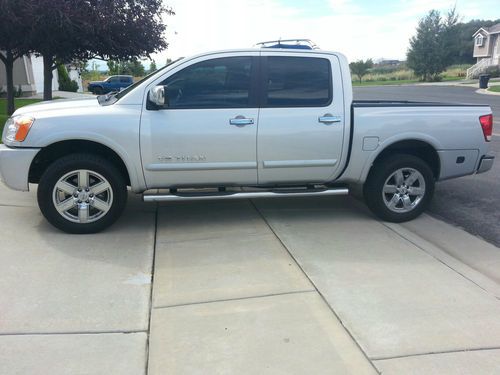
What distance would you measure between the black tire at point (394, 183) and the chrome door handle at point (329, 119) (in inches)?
30.1

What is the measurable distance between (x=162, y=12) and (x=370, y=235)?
39.2ft

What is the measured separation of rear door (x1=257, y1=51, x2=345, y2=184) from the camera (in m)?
5.19

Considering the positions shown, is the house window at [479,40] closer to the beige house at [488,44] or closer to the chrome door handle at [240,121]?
the beige house at [488,44]

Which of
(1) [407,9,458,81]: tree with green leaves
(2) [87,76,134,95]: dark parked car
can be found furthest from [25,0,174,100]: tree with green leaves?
(1) [407,9,458,81]: tree with green leaves

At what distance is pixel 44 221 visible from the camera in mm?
5414

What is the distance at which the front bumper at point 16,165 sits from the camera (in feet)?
15.9

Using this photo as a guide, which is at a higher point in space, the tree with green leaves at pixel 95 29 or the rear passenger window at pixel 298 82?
the tree with green leaves at pixel 95 29

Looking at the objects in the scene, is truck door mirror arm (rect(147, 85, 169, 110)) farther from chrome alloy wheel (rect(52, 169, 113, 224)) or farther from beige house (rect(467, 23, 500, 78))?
beige house (rect(467, 23, 500, 78))

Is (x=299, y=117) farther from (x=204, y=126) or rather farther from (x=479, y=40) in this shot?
(x=479, y=40)

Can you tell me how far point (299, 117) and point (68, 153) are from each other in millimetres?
2469

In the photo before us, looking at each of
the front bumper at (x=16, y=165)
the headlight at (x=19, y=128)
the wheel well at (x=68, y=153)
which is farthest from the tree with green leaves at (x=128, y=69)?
the front bumper at (x=16, y=165)

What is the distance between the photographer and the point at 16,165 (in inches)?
191

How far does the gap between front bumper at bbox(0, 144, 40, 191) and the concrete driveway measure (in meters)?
0.55

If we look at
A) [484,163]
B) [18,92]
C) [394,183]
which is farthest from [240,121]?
[18,92]
